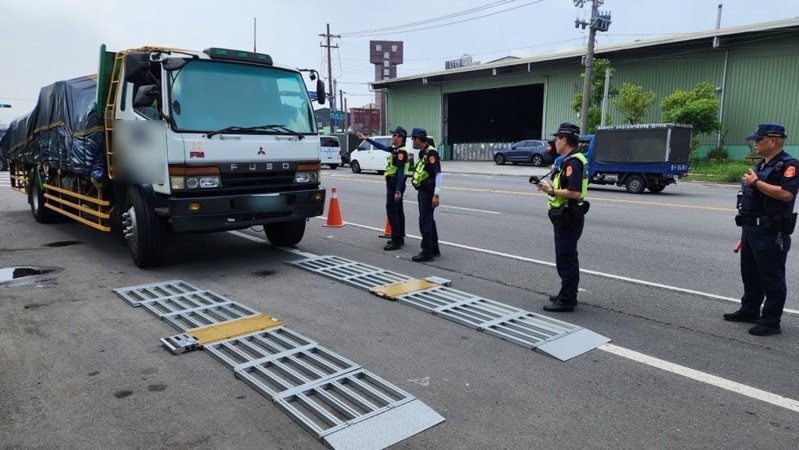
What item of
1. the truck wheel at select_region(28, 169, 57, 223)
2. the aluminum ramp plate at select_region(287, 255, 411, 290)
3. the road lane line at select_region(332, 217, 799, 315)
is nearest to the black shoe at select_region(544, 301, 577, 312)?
the road lane line at select_region(332, 217, 799, 315)

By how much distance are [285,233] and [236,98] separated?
224 centimetres

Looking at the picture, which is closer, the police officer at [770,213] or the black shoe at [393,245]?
the police officer at [770,213]

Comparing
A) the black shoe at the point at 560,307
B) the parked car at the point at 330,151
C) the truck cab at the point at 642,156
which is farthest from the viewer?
the parked car at the point at 330,151

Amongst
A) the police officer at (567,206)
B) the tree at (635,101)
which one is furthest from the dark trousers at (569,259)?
the tree at (635,101)

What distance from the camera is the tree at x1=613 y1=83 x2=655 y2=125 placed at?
1195 inches

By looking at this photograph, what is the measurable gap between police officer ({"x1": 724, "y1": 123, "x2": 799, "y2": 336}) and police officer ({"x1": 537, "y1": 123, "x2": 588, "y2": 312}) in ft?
4.40

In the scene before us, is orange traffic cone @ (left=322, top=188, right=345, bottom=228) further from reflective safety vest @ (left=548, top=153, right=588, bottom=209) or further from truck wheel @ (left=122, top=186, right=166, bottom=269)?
reflective safety vest @ (left=548, top=153, right=588, bottom=209)

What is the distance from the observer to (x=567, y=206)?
5.52 m

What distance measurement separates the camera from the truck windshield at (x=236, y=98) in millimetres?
6520

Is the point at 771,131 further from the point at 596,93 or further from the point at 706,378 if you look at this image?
the point at 596,93

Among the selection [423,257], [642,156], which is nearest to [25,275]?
[423,257]

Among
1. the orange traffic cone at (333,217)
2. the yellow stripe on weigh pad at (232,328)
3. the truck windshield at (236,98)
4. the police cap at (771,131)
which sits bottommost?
the yellow stripe on weigh pad at (232,328)

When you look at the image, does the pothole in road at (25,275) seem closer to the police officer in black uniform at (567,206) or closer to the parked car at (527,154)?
the police officer in black uniform at (567,206)

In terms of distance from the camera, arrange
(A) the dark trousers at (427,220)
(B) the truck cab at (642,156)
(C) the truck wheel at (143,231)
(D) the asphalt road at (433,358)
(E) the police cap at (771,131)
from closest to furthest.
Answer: (D) the asphalt road at (433,358) → (E) the police cap at (771,131) → (C) the truck wheel at (143,231) → (A) the dark trousers at (427,220) → (B) the truck cab at (642,156)
